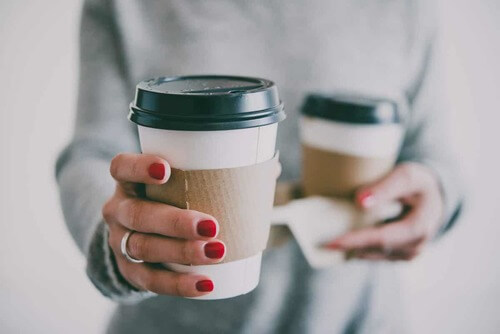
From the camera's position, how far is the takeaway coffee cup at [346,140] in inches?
23.0

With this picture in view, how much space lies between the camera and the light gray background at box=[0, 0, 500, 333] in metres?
1.00

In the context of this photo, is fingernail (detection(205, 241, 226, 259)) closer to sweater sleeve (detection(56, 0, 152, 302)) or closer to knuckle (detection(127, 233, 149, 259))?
knuckle (detection(127, 233, 149, 259))

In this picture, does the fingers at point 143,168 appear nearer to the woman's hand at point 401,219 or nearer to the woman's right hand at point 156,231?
the woman's right hand at point 156,231

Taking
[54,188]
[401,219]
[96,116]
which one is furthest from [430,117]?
[54,188]

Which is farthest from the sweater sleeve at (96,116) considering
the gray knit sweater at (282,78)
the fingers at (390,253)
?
the fingers at (390,253)

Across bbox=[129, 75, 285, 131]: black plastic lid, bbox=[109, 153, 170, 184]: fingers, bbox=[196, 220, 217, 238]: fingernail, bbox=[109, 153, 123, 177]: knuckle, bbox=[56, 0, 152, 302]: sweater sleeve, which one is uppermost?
bbox=[129, 75, 285, 131]: black plastic lid

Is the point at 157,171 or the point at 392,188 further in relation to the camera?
the point at 392,188

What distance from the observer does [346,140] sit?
1.96ft

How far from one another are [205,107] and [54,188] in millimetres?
896

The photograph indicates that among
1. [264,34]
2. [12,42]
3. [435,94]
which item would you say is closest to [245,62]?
[264,34]

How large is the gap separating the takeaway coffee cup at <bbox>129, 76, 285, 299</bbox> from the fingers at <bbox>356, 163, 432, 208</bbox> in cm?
26

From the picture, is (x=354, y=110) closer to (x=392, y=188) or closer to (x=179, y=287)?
(x=392, y=188)

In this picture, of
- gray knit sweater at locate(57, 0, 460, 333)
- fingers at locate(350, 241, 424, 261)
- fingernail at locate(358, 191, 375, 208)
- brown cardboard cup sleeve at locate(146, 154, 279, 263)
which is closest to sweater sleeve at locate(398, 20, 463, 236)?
gray knit sweater at locate(57, 0, 460, 333)

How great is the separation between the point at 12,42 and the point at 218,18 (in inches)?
20.5
